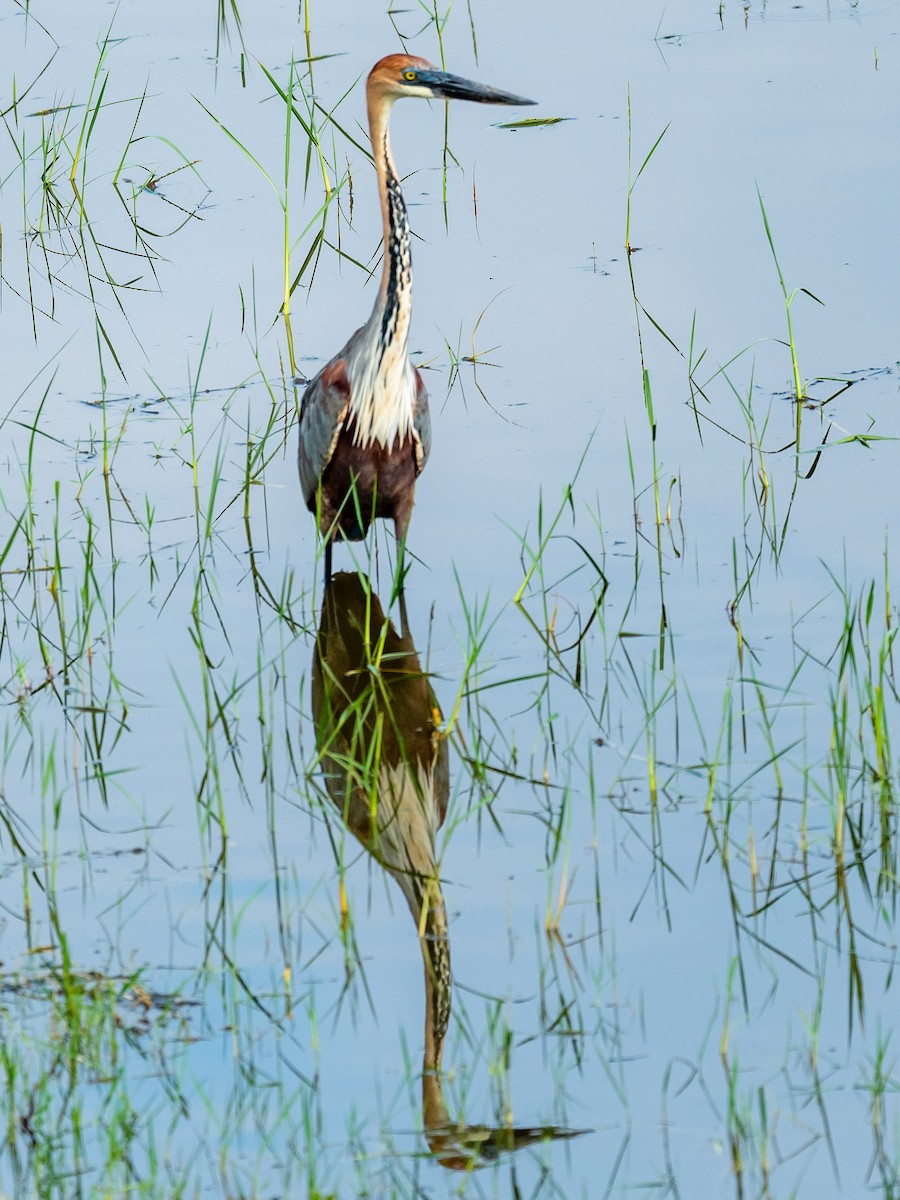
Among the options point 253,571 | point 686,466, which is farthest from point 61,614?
point 686,466

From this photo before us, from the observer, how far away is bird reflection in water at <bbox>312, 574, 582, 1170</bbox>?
3.34 m

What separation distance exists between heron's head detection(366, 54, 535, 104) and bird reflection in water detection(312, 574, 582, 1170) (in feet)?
5.31

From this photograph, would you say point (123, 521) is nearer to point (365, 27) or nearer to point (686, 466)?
point (686, 466)

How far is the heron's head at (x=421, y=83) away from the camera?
599cm

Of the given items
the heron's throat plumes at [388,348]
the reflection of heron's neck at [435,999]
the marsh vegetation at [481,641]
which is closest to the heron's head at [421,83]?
the heron's throat plumes at [388,348]

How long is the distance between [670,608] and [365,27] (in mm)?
5949

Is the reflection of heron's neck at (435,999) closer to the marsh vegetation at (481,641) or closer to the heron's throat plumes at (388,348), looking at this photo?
the marsh vegetation at (481,641)

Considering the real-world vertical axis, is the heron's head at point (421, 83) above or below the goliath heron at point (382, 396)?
above

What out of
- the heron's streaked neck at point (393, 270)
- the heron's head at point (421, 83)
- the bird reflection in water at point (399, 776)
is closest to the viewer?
the bird reflection in water at point (399, 776)

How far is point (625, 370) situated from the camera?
692 cm

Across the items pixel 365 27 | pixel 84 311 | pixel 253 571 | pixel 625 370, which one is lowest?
pixel 253 571

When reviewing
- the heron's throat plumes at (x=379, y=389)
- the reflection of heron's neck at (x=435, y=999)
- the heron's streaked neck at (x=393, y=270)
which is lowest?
the reflection of heron's neck at (x=435, y=999)

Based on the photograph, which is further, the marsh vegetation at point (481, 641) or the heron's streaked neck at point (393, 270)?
the heron's streaked neck at point (393, 270)

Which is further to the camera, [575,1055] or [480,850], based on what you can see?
Answer: [480,850]
